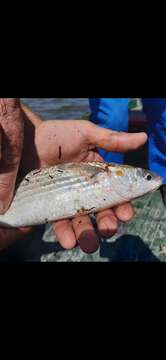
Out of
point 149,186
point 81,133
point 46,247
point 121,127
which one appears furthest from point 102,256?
point 121,127

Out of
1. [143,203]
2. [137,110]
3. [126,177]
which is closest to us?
[126,177]

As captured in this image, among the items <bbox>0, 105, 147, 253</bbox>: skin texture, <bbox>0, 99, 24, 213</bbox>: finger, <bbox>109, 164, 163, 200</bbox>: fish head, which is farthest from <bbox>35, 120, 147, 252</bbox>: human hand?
<bbox>0, 99, 24, 213</bbox>: finger

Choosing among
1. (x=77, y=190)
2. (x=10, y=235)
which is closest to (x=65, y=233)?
(x=77, y=190)

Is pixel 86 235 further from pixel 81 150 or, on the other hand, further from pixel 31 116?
pixel 31 116

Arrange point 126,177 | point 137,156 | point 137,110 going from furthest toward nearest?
point 137,110, point 137,156, point 126,177

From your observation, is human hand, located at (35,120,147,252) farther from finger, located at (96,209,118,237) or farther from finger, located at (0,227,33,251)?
finger, located at (0,227,33,251)

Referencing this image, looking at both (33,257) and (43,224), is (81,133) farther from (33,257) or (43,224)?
(33,257)
